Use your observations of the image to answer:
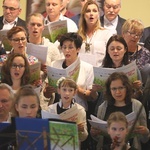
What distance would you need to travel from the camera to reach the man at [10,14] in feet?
19.4

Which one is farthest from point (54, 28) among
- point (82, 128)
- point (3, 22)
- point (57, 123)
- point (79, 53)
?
point (57, 123)

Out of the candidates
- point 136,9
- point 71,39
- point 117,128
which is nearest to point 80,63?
point 71,39

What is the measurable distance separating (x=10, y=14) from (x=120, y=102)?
5.64 ft

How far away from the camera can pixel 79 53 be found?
541cm

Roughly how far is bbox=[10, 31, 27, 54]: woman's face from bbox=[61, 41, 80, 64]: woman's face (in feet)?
1.15

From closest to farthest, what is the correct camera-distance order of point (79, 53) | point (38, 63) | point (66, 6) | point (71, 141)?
1. point (71, 141)
2. point (38, 63)
3. point (79, 53)
4. point (66, 6)

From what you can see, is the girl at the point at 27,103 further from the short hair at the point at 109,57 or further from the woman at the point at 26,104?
the short hair at the point at 109,57

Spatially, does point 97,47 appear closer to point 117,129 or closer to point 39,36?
point 39,36

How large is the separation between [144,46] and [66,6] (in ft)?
5.05

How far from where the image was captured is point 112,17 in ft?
19.5

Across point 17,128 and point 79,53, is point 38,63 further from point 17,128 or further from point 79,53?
point 17,128

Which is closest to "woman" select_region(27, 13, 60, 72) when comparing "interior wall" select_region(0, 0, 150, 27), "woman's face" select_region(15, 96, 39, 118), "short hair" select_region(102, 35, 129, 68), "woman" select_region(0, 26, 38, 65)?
"woman" select_region(0, 26, 38, 65)

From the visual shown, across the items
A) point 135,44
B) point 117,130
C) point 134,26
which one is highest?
point 134,26

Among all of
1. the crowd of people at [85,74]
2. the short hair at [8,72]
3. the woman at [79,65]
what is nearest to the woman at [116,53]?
the crowd of people at [85,74]
